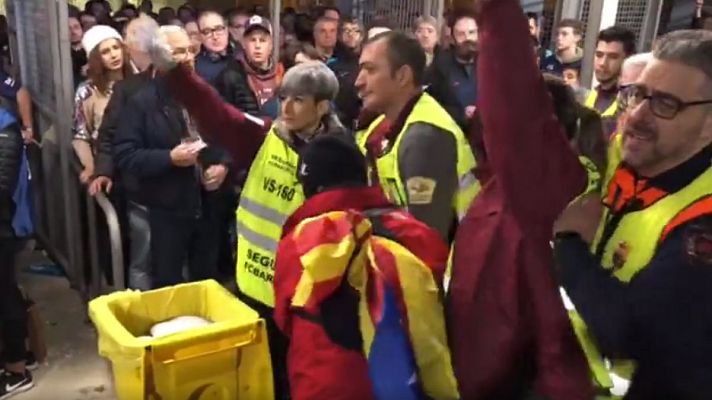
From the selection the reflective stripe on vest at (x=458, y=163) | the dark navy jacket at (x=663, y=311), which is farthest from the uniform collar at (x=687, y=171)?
Result: the reflective stripe on vest at (x=458, y=163)

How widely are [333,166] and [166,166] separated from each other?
166 cm

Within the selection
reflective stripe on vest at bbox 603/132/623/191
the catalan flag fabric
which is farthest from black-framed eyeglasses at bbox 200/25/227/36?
reflective stripe on vest at bbox 603/132/623/191

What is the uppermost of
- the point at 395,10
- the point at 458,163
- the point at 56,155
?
the point at 395,10

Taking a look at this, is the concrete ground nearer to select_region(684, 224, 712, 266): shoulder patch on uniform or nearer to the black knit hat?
the black knit hat

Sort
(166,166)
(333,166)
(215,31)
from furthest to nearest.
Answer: (215,31), (166,166), (333,166)

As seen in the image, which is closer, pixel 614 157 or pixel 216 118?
pixel 614 157

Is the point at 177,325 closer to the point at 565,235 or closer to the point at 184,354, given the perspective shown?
the point at 184,354

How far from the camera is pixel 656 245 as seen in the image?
132 cm

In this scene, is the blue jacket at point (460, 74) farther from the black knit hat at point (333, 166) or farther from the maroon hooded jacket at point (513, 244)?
the maroon hooded jacket at point (513, 244)

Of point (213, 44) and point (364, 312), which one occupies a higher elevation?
point (213, 44)

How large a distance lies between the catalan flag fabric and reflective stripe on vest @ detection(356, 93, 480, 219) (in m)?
0.64

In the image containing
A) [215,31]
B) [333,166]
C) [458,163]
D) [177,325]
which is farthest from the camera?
[215,31]

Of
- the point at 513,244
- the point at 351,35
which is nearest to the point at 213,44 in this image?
the point at 351,35

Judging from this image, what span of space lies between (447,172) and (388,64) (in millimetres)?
389
